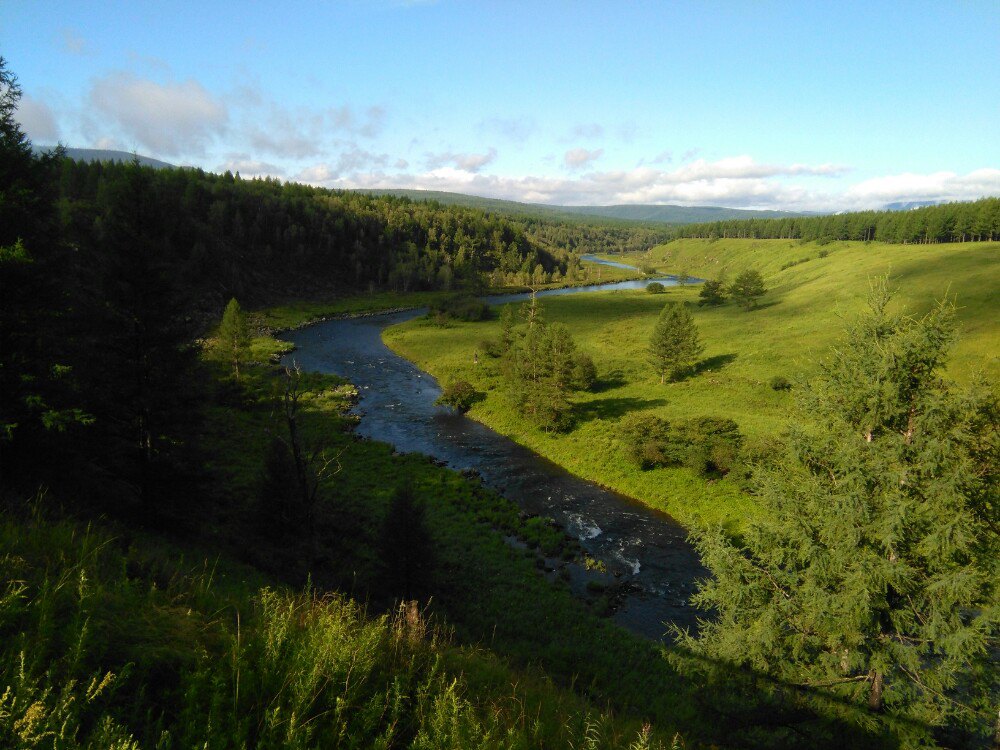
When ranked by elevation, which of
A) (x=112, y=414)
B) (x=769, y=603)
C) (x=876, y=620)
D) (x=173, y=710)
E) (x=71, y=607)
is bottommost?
(x=769, y=603)

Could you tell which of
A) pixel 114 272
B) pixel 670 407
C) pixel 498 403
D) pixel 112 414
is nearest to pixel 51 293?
pixel 114 272

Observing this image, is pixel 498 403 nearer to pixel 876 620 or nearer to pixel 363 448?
pixel 363 448

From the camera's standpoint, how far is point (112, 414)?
15.1 m

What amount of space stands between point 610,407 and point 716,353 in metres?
24.2

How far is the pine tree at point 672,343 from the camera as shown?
51406 millimetres

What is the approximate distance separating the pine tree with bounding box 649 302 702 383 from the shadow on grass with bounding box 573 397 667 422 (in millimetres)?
6643

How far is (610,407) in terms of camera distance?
44.9 meters

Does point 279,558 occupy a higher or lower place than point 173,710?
lower

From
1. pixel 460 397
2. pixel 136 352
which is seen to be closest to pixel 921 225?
pixel 460 397

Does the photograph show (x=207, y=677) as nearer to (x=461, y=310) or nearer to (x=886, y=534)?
(x=886, y=534)

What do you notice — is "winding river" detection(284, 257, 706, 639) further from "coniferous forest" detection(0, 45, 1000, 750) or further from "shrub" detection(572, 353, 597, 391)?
"shrub" detection(572, 353, 597, 391)

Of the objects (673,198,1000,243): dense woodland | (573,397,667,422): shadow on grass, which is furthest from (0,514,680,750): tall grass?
(673,198,1000,243): dense woodland

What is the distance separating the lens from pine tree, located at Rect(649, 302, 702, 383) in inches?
2024

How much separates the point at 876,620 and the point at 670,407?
35399mm
